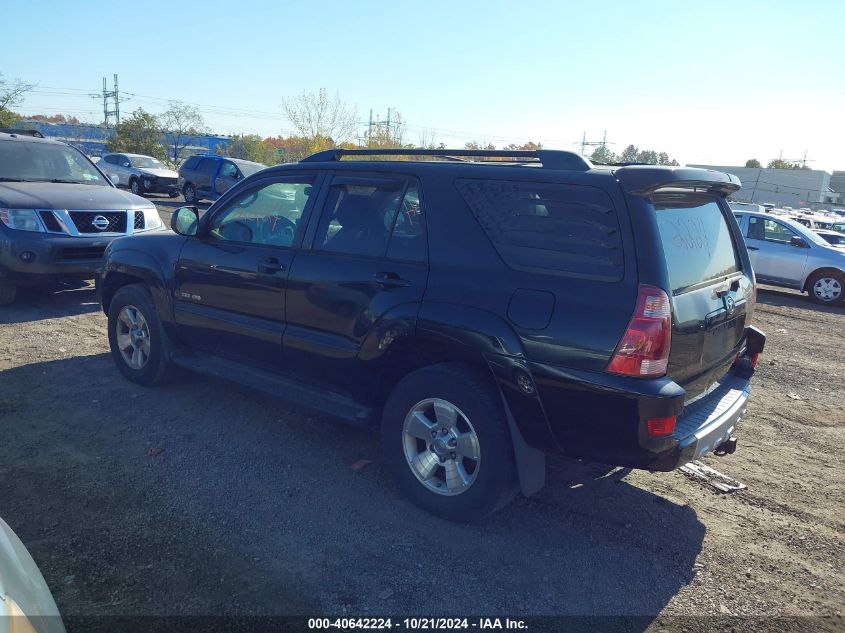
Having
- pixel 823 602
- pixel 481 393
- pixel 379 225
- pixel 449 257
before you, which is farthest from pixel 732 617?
pixel 379 225

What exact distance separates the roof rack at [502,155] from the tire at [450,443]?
1.21m

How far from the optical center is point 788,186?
212 feet

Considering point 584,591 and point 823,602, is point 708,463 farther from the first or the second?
point 584,591

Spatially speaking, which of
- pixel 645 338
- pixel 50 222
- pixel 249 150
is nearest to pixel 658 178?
pixel 645 338

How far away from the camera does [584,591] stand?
312cm

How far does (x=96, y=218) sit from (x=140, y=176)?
18.0 m

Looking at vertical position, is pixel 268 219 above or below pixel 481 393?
above

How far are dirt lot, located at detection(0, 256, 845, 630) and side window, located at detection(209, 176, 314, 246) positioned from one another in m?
1.39

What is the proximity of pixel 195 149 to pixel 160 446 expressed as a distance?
53.7 meters

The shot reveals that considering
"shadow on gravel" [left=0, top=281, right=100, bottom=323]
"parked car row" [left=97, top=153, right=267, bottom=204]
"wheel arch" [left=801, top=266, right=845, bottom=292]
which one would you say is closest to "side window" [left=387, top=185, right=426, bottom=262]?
"shadow on gravel" [left=0, top=281, right=100, bottom=323]

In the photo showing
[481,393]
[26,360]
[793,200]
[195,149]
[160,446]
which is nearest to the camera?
[481,393]

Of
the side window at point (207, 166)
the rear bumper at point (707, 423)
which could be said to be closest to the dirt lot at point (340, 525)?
the rear bumper at point (707, 423)

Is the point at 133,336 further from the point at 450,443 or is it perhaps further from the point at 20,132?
the point at 20,132

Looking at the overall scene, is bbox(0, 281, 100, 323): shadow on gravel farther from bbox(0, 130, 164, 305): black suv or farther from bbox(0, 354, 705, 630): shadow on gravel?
bbox(0, 354, 705, 630): shadow on gravel
